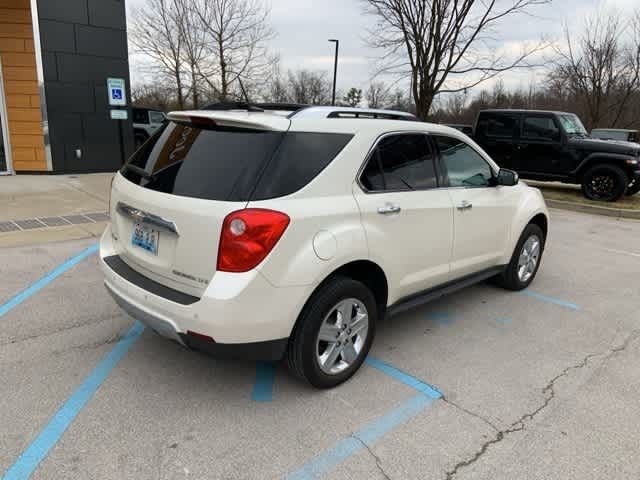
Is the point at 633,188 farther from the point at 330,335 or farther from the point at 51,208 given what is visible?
the point at 51,208

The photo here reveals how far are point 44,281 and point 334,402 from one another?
11.2 feet

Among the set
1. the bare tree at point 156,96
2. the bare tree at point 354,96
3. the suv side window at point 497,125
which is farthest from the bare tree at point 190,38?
the bare tree at point 354,96

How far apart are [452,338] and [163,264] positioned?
242 cm

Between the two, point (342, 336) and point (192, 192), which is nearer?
point (192, 192)

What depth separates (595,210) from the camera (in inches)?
403

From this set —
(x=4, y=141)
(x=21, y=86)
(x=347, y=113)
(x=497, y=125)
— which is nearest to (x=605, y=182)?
(x=497, y=125)

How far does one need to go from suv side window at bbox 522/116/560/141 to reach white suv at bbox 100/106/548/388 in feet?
29.3

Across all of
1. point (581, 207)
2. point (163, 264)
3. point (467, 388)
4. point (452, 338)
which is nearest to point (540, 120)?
point (581, 207)

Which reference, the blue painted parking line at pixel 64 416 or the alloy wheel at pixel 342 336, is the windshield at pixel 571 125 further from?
the blue painted parking line at pixel 64 416

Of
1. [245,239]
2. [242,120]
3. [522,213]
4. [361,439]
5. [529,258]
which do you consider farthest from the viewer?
[529,258]

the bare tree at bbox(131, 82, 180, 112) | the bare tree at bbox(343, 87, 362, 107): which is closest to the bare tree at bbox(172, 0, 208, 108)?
the bare tree at bbox(131, 82, 180, 112)

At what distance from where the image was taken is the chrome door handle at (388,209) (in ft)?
10.3

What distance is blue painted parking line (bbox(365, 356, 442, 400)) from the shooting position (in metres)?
3.14

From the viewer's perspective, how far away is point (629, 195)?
11.8 meters
